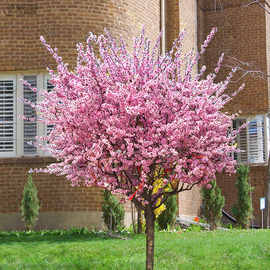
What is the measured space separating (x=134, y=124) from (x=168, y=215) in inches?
266

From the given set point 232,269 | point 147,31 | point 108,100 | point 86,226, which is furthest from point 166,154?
point 147,31

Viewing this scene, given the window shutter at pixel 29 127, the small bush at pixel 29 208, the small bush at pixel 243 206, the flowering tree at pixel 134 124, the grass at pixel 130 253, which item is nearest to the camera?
the flowering tree at pixel 134 124

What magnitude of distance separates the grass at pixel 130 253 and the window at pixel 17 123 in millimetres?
3272

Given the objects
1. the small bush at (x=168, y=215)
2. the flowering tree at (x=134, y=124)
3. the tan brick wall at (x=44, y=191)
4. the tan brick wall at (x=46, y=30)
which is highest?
the tan brick wall at (x=46, y=30)

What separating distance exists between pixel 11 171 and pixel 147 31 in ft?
17.7

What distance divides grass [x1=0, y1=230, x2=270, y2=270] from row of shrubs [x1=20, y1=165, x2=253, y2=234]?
1.77m

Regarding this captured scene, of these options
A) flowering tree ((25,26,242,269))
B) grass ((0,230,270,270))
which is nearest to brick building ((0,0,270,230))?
grass ((0,230,270,270))

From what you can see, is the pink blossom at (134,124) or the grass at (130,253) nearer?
the pink blossom at (134,124)

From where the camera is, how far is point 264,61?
1900 cm

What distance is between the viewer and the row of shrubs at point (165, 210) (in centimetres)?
1254

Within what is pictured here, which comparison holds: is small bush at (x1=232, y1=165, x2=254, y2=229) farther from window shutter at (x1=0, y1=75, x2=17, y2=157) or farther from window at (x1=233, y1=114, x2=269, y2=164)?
window shutter at (x1=0, y1=75, x2=17, y2=157)

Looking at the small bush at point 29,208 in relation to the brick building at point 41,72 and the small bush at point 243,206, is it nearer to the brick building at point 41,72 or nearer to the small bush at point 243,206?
the brick building at point 41,72

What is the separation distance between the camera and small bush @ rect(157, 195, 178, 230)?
1341cm

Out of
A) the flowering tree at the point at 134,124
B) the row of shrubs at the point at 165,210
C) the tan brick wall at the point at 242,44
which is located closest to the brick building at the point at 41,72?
the row of shrubs at the point at 165,210
